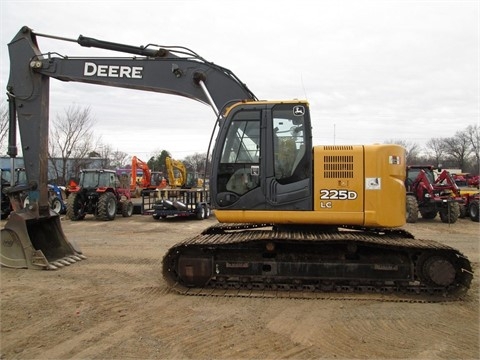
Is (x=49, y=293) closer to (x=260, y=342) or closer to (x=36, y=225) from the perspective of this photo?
(x=36, y=225)

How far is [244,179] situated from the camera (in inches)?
243

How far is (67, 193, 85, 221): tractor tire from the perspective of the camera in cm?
1664

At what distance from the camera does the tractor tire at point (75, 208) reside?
16.6 meters

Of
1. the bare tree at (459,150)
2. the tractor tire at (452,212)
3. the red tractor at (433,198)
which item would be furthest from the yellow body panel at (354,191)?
the bare tree at (459,150)

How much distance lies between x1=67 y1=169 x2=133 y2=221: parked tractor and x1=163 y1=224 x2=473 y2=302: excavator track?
11.4 meters

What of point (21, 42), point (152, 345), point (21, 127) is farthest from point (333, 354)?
point (21, 42)

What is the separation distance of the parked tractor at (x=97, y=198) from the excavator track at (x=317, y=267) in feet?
37.4

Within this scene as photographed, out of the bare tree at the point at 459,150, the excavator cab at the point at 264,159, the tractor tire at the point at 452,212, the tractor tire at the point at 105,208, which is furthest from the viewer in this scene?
the bare tree at the point at 459,150

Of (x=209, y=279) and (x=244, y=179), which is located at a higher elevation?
(x=244, y=179)

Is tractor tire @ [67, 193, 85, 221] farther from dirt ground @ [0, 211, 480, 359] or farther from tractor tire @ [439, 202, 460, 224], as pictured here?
tractor tire @ [439, 202, 460, 224]

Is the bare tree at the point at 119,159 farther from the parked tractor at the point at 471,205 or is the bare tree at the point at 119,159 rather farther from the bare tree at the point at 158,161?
the parked tractor at the point at 471,205

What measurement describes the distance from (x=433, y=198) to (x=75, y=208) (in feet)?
46.7

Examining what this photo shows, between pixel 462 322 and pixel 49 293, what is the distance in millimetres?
5604

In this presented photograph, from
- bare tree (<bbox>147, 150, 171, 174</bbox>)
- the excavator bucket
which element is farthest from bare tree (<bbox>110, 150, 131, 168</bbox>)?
the excavator bucket
